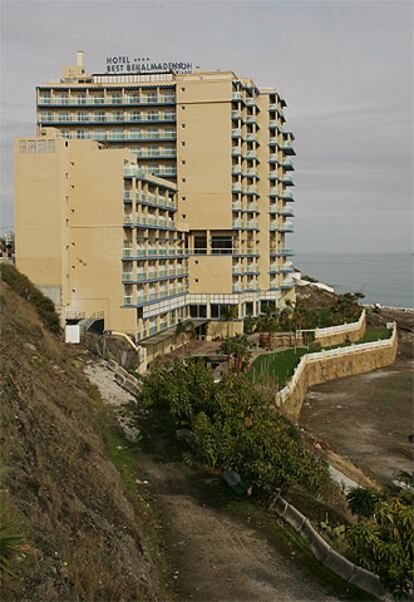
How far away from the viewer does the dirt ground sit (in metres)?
40.4

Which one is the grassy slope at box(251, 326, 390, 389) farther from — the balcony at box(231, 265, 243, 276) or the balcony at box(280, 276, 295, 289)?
the balcony at box(280, 276, 295, 289)

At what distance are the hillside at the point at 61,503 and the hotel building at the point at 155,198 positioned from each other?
28545mm

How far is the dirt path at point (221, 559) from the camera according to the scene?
57.8 ft

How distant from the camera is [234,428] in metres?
24.6

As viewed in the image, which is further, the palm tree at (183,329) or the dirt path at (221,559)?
the palm tree at (183,329)

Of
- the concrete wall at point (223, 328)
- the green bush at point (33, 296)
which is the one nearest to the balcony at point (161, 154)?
the concrete wall at point (223, 328)

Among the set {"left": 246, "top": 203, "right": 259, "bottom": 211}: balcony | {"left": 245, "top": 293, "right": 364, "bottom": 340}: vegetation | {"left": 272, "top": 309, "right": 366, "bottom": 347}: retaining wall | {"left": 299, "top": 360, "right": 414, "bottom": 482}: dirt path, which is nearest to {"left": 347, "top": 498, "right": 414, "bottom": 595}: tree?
{"left": 299, "top": 360, "right": 414, "bottom": 482}: dirt path

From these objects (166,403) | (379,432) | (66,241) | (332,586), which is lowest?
(379,432)

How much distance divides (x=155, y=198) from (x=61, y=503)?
48.9m

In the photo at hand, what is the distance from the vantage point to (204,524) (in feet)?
71.6

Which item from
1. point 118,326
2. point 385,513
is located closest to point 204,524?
point 385,513

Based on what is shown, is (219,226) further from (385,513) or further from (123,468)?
(385,513)

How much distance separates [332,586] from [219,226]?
187 feet

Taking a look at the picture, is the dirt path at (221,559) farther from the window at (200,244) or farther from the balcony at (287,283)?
the balcony at (287,283)
